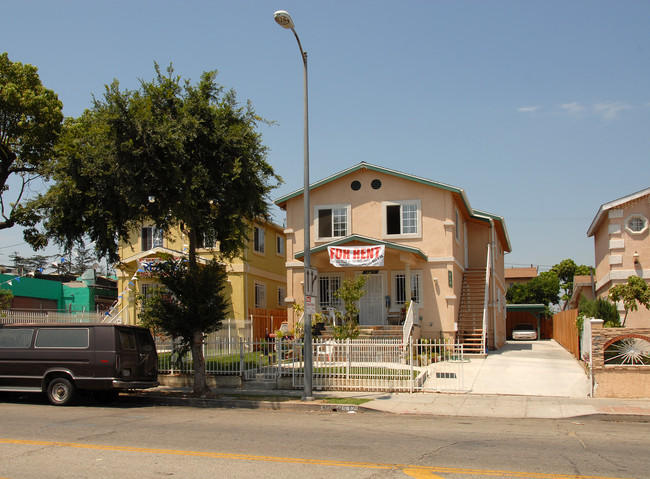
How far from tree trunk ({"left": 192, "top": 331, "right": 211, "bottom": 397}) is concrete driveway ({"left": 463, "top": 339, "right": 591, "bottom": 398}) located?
22.6 feet

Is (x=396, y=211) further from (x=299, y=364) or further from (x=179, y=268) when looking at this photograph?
(x=179, y=268)

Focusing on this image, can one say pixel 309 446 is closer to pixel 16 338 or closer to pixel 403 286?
pixel 16 338

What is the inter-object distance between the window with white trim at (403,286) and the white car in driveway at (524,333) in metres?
19.8

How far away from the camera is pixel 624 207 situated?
71.2 ft

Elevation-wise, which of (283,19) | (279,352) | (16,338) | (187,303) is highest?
(283,19)

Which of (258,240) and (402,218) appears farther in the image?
(258,240)

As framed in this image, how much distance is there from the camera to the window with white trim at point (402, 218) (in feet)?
84.2

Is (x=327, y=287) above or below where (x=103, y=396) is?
above

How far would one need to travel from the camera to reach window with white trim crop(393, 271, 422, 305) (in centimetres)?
2533

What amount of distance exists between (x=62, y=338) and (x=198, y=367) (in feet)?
11.3

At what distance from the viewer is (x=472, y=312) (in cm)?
2664

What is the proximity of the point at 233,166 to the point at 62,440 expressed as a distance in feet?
25.7

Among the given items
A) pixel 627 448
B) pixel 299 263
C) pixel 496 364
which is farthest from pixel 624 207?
pixel 627 448

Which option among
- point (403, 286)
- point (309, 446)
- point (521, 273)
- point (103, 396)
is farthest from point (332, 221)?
point (521, 273)
